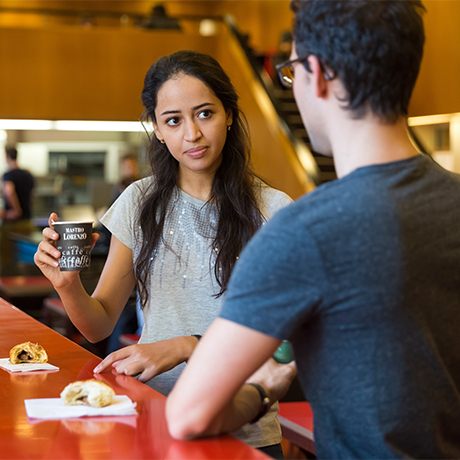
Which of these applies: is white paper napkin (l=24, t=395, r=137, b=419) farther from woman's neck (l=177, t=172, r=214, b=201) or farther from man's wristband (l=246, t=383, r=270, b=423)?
woman's neck (l=177, t=172, r=214, b=201)

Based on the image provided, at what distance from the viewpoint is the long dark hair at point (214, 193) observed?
1751mm

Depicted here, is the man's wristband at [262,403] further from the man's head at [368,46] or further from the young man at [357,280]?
the man's head at [368,46]

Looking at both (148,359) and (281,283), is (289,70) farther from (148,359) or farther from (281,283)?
(148,359)

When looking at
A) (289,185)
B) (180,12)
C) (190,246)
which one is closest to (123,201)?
(190,246)

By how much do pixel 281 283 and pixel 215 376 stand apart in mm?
162

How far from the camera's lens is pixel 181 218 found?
181 centimetres

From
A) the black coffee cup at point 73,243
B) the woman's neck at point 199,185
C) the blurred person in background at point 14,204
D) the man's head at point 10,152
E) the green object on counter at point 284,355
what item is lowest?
the blurred person in background at point 14,204

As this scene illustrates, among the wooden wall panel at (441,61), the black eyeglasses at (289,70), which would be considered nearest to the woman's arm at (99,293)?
the black eyeglasses at (289,70)

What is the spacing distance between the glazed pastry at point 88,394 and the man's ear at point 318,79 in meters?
0.62

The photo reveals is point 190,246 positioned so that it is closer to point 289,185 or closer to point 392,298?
point 392,298

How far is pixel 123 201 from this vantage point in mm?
1846

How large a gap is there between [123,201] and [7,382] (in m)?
0.67

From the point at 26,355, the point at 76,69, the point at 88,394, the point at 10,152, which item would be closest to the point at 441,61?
the point at 76,69

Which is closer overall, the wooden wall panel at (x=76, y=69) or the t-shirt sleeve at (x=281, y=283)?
the t-shirt sleeve at (x=281, y=283)
